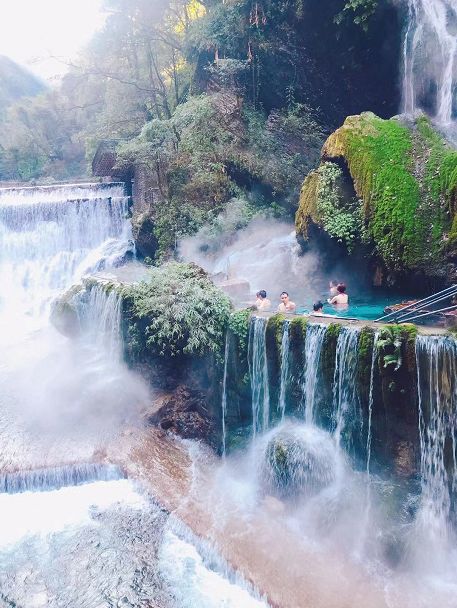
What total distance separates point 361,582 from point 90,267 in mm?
15956

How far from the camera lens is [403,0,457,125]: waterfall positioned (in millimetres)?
16078

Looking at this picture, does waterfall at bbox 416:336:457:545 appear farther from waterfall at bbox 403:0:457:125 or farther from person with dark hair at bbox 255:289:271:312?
waterfall at bbox 403:0:457:125

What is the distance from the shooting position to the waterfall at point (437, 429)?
724 centimetres

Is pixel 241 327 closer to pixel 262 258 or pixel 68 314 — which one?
pixel 262 258

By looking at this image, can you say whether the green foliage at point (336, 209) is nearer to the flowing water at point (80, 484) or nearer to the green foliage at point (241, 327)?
the green foliage at point (241, 327)

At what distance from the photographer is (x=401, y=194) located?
467 inches

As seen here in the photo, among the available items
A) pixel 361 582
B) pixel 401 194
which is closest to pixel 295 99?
pixel 401 194

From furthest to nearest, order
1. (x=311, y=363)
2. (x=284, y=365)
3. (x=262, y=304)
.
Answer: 1. (x=262, y=304)
2. (x=284, y=365)
3. (x=311, y=363)

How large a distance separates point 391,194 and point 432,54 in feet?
26.3

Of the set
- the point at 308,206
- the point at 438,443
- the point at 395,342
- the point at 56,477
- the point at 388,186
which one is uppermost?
the point at 388,186

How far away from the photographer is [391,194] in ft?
39.5

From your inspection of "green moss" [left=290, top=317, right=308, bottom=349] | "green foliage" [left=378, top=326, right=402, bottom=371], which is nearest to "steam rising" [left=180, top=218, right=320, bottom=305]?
"green moss" [left=290, top=317, right=308, bottom=349]

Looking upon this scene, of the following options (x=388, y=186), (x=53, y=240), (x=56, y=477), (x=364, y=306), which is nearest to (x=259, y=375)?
(x=364, y=306)

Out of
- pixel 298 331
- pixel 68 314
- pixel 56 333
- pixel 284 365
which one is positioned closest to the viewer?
pixel 298 331
